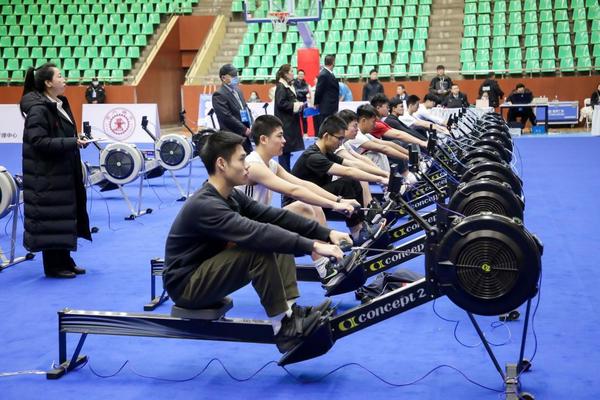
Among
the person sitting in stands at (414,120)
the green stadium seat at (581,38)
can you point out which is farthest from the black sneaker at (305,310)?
the green stadium seat at (581,38)

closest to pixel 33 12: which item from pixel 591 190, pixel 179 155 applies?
pixel 179 155

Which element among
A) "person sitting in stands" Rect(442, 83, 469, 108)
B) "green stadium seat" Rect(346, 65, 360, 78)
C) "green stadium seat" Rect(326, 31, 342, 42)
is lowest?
"person sitting in stands" Rect(442, 83, 469, 108)

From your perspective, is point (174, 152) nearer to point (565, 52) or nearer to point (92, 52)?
point (565, 52)

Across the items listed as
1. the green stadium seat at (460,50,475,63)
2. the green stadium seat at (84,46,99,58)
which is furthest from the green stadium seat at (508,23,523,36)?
the green stadium seat at (84,46,99,58)

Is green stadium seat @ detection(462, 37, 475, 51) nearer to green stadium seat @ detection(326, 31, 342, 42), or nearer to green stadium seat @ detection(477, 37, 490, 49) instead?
green stadium seat @ detection(477, 37, 490, 49)

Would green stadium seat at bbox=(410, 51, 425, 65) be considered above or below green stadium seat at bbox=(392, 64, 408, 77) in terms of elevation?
above

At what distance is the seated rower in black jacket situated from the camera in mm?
3617

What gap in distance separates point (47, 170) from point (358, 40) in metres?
15.7

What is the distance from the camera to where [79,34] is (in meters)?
22.9

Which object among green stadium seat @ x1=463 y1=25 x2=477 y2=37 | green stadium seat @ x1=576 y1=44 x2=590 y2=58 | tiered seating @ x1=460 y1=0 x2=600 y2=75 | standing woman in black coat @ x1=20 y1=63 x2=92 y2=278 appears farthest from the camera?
green stadium seat @ x1=463 y1=25 x2=477 y2=37

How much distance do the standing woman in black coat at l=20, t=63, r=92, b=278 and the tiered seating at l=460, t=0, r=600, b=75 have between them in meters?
14.7

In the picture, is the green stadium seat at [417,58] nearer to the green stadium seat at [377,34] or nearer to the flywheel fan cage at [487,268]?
the green stadium seat at [377,34]

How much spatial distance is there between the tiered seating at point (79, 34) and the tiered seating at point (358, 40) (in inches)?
127

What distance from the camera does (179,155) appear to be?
988 cm
